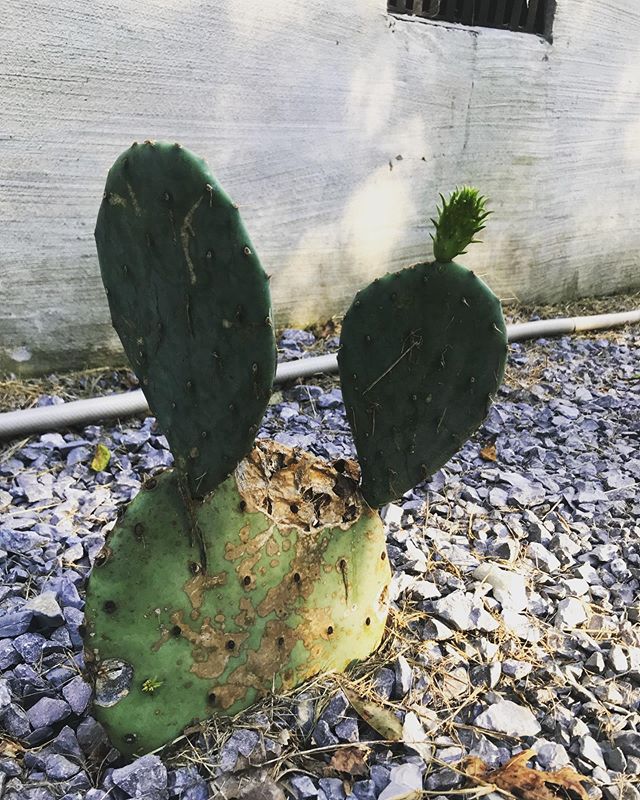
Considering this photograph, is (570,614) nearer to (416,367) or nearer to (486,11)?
(416,367)

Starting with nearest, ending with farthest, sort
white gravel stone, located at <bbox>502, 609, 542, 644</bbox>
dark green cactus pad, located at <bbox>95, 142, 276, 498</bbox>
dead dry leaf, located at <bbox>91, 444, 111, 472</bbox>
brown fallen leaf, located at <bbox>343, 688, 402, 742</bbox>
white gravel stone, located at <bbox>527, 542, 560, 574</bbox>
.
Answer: dark green cactus pad, located at <bbox>95, 142, 276, 498</bbox>
brown fallen leaf, located at <bbox>343, 688, 402, 742</bbox>
white gravel stone, located at <bbox>502, 609, 542, 644</bbox>
white gravel stone, located at <bbox>527, 542, 560, 574</bbox>
dead dry leaf, located at <bbox>91, 444, 111, 472</bbox>

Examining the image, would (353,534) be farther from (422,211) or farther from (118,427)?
(422,211)

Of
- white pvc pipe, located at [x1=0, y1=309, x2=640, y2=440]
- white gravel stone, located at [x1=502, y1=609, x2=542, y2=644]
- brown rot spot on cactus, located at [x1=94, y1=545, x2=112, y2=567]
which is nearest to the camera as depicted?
brown rot spot on cactus, located at [x1=94, y1=545, x2=112, y2=567]

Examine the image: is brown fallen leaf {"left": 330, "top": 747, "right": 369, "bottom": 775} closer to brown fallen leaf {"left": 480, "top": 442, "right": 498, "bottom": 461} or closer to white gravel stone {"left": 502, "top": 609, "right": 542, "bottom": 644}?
white gravel stone {"left": 502, "top": 609, "right": 542, "bottom": 644}

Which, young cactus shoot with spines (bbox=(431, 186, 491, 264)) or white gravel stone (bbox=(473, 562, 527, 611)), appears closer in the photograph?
young cactus shoot with spines (bbox=(431, 186, 491, 264))

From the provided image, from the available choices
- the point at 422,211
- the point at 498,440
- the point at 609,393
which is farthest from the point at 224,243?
the point at 422,211

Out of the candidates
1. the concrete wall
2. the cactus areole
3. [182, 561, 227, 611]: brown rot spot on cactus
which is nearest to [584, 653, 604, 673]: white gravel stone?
the cactus areole

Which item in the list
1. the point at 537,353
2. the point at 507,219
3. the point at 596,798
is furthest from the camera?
the point at 507,219

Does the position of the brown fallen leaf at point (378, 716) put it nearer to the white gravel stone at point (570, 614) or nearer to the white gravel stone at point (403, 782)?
the white gravel stone at point (403, 782)
